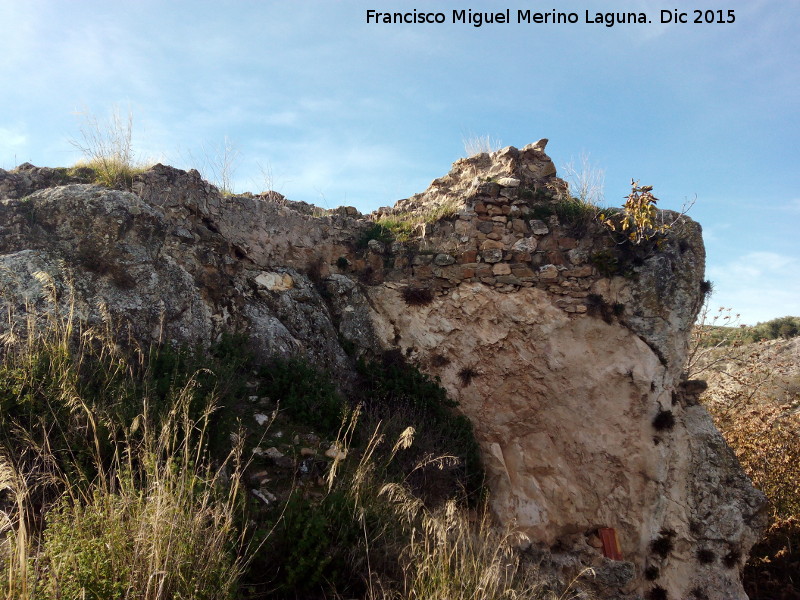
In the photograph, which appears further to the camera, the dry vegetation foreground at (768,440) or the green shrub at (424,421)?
the dry vegetation foreground at (768,440)

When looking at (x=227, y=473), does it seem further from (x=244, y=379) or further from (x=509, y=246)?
(x=509, y=246)

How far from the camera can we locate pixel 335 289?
23.0ft

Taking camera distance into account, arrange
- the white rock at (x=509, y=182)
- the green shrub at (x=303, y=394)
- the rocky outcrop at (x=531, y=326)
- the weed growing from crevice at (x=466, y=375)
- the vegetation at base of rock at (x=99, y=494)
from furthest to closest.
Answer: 1. the white rock at (x=509, y=182)
2. the weed growing from crevice at (x=466, y=375)
3. the rocky outcrop at (x=531, y=326)
4. the green shrub at (x=303, y=394)
5. the vegetation at base of rock at (x=99, y=494)

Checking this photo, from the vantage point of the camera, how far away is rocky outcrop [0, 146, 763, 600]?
6.26 m

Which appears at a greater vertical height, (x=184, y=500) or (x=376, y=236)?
(x=376, y=236)

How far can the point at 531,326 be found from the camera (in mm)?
6996

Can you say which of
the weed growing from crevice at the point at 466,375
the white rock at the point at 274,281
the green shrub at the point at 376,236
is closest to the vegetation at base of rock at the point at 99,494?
the white rock at the point at 274,281

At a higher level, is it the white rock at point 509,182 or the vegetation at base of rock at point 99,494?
the white rock at point 509,182

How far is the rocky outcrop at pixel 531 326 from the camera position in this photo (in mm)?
6258

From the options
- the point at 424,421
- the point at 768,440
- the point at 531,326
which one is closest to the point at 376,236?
the point at 531,326

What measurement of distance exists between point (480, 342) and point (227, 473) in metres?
3.99

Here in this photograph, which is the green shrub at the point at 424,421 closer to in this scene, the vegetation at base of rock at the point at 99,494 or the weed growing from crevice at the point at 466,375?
the weed growing from crevice at the point at 466,375

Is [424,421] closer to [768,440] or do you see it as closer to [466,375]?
[466,375]

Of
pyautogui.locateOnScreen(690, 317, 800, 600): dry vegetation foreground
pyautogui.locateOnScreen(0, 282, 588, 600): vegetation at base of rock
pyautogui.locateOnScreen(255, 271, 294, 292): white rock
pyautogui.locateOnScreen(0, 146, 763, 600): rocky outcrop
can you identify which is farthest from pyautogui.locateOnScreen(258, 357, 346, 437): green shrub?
pyautogui.locateOnScreen(690, 317, 800, 600): dry vegetation foreground
